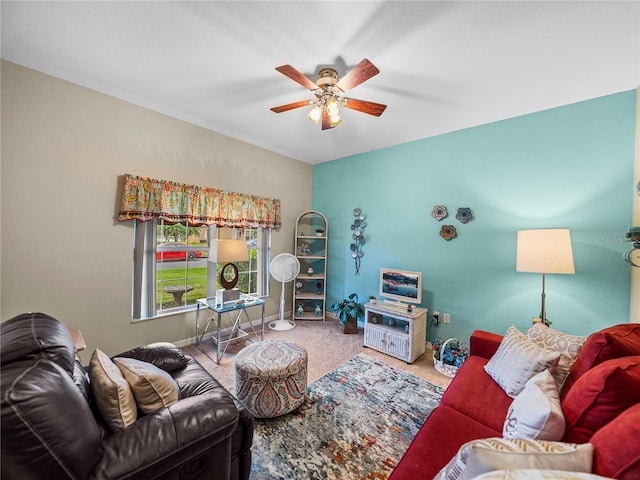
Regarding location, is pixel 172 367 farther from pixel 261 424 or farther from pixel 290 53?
pixel 290 53

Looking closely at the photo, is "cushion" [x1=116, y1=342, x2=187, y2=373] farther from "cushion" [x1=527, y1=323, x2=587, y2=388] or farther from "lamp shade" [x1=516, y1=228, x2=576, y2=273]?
"lamp shade" [x1=516, y1=228, x2=576, y2=273]

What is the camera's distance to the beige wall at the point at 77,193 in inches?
77.7

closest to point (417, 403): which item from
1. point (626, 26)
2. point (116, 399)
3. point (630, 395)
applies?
point (630, 395)

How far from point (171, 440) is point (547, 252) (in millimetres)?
2703

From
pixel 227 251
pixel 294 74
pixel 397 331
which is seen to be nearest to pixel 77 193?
pixel 227 251

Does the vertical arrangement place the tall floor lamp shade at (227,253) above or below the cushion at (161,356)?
above

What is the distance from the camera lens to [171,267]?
2920 mm

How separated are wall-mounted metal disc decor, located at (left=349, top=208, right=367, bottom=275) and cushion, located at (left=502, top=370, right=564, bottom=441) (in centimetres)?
273

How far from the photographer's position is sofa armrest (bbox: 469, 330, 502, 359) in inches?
74.9

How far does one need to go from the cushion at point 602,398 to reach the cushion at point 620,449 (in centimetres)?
13

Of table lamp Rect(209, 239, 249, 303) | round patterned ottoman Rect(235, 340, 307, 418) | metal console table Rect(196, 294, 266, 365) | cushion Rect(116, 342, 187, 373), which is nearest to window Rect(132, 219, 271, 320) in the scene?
metal console table Rect(196, 294, 266, 365)

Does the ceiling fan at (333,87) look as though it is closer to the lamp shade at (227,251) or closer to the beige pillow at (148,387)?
the lamp shade at (227,251)

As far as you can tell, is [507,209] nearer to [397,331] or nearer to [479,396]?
[397,331]

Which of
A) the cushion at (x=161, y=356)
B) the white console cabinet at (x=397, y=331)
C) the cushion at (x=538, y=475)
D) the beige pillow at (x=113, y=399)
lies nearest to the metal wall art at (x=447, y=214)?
the white console cabinet at (x=397, y=331)
